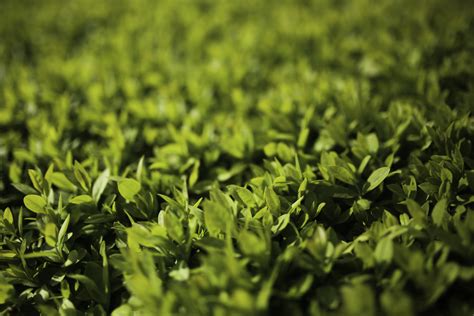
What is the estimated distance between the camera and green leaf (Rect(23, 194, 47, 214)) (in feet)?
5.86

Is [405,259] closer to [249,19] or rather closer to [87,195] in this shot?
[87,195]

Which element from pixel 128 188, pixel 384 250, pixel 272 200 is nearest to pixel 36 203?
pixel 128 188

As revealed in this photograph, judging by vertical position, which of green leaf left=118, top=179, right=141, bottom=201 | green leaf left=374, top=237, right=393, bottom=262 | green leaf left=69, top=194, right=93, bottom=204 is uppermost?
green leaf left=118, top=179, right=141, bottom=201

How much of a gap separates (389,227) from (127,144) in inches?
74.1

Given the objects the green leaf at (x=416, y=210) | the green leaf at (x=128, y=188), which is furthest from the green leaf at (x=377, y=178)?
the green leaf at (x=128, y=188)

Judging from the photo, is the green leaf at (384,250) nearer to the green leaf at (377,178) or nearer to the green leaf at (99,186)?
the green leaf at (377,178)

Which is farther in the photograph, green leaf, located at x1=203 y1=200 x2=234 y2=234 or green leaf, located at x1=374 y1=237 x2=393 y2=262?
green leaf, located at x1=203 y1=200 x2=234 y2=234

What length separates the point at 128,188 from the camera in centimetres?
181

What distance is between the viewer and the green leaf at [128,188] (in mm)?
1792

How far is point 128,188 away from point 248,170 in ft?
2.79

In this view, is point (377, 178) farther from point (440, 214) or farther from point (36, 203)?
point (36, 203)

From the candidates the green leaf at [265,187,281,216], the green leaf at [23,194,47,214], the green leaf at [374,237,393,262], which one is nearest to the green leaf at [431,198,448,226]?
the green leaf at [374,237,393,262]

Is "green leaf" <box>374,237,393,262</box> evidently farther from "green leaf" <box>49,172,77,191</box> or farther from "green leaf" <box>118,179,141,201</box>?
"green leaf" <box>49,172,77,191</box>

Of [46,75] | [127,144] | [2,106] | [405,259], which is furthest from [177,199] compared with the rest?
[46,75]
